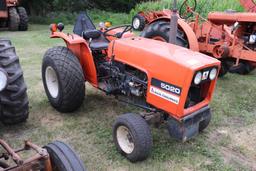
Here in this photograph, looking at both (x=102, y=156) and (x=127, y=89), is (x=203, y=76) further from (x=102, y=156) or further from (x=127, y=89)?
(x=102, y=156)

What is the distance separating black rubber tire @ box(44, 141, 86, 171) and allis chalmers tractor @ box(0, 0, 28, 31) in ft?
32.6

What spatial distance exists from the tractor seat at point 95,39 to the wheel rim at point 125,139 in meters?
1.27

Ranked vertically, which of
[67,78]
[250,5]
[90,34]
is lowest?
[67,78]

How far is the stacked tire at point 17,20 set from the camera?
11.4m

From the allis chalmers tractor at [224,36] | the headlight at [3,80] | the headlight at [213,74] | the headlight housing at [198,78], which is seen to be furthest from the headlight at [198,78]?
the allis chalmers tractor at [224,36]

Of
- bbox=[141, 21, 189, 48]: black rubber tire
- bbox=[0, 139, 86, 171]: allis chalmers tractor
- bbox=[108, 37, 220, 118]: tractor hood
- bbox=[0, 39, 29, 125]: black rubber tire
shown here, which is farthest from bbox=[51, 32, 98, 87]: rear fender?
bbox=[0, 139, 86, 171]: allis chalmers tractor

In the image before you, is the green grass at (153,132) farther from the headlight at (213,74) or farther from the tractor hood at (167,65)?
the headlight at (213,74)

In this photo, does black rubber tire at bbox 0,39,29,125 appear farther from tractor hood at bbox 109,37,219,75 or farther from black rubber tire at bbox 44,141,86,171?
black rubber tire at bbox 44,141,86,171

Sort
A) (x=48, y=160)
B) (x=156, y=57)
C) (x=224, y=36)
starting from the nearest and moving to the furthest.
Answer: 1. (x=48, y=160)
2. (x=156, y=57)
3. (x=224, y=36)

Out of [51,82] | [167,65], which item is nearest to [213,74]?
[167,65]

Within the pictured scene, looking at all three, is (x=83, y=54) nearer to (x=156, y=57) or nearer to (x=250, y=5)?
(x=156, y=57)

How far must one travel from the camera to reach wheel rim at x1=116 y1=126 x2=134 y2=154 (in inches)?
128

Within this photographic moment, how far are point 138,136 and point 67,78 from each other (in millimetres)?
1248

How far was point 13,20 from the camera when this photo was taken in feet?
37.4
